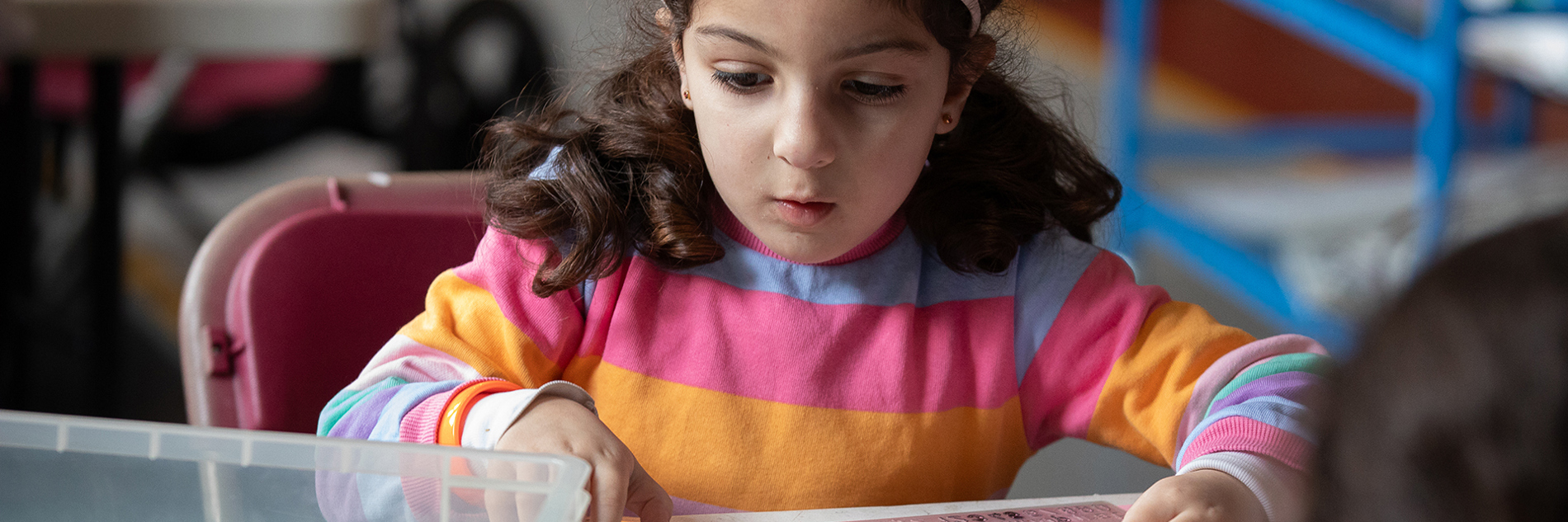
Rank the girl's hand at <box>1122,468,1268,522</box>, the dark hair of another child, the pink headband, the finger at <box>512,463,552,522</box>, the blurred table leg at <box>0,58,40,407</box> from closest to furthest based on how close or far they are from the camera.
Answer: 1. the dark hair of another child
2. the finger at <box>512,463,552,522</box>
3. the girl's hand at <box>1122,468,1268,522</box>
4. the pink headband
5. the blurred table leg at <box>0,58,40,407</box>

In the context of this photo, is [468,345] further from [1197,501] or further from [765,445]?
[1197,501]

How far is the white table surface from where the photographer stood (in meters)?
0.49

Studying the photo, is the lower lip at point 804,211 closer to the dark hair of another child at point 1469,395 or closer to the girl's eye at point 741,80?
the girl's eye at point 741,80

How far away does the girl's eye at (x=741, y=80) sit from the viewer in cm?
56

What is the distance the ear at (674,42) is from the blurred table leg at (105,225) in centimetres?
143

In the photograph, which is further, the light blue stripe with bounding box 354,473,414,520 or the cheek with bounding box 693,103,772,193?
the cheek with bounding box 693,103,772,193

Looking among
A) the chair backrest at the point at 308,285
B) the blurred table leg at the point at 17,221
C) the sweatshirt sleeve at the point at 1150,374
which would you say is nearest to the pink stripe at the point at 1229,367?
the sweatshirt sleeve at the point at 1150,374

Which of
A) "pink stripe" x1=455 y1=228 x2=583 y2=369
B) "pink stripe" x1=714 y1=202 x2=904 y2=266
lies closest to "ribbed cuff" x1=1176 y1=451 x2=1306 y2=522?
"pink stripe" x1=714 y1=202 x2=904 y2=266

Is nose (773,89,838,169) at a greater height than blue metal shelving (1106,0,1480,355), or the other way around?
nose (773,89,838,169)

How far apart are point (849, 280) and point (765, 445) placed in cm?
11

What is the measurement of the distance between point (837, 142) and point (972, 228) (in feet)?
0.51

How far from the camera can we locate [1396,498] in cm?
21

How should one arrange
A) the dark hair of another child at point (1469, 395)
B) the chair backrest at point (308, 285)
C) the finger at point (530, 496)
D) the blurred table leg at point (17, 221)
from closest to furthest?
the dark hair of another child at point (1469, 395), the finger at point (530, 496), the chair backrest at point (308, 285), the blurred table leg at point (17, 221)

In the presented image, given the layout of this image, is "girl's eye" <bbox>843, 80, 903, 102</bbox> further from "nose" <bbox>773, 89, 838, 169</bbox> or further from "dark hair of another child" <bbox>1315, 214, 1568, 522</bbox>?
"dark hair of another child" <bbox>1315, 214, 1568, 522</bbox>
